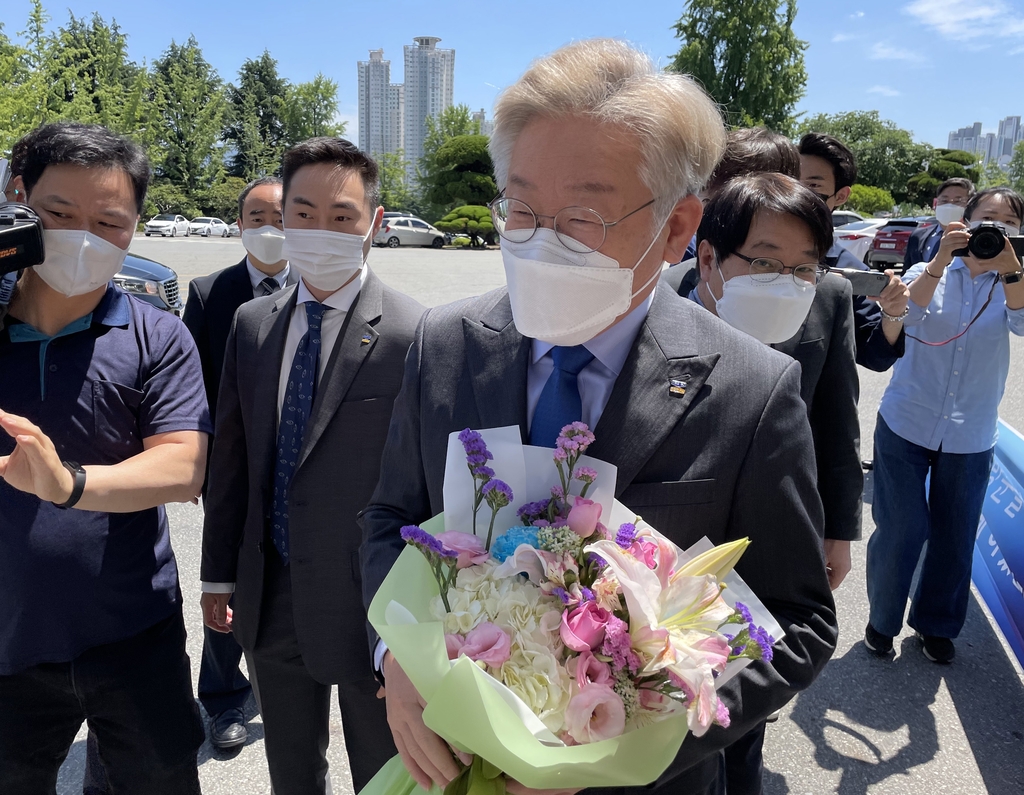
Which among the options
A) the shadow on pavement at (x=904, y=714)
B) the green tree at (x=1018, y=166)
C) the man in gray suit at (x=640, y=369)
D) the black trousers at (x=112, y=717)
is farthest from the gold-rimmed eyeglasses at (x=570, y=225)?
the green tree at (x=1018, y=166)

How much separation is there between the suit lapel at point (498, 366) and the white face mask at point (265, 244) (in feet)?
8.19

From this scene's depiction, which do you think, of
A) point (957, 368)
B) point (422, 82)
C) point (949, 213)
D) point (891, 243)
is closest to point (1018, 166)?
point (891, 243)

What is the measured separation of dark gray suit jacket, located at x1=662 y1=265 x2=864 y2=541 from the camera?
239cm

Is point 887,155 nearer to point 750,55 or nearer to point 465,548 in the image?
point 750,55

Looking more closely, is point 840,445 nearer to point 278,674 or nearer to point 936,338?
point 936,338

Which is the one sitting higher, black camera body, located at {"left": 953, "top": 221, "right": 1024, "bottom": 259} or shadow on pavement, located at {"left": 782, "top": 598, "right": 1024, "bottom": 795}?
black camera body, located at {"left": 953, "top": 221, "right": 1024, "bottom": 259}

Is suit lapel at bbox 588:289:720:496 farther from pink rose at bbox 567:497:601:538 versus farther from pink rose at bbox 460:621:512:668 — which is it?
pink rose at bbox 460:621:512:668

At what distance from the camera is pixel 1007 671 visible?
11.4 feet

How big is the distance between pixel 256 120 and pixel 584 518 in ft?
185

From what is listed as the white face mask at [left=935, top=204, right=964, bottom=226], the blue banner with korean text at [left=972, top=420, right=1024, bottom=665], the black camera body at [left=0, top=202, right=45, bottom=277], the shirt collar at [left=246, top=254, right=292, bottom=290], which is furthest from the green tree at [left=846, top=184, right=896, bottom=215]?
the black camera body at [left=0, top=202, right=45, bottom=277]

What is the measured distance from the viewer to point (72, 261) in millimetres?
1889

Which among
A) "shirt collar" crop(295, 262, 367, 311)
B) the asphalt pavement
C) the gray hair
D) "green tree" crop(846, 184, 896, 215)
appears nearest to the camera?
the gray hair

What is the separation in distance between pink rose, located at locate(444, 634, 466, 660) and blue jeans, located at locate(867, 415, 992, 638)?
3.15 metres

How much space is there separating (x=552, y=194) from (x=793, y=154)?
2.16 m
